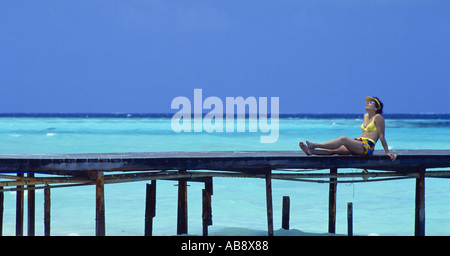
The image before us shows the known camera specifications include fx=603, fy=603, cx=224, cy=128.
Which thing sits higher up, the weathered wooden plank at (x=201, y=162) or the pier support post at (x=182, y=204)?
the weathered wooden plank at (x=201, y=162)

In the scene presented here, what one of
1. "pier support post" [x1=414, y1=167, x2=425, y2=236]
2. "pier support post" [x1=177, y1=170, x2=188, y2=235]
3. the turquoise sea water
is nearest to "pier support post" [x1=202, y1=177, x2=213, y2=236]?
"pier support post" [x1=177, y1=170, x2=188, y2=235]

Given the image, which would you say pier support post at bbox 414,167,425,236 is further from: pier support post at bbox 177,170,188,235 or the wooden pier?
pier support post at bbox 177,170,188,235

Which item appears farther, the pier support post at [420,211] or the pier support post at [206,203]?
the pier support post at [206,203]

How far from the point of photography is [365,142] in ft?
29.3

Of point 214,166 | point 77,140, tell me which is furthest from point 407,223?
point 77,140

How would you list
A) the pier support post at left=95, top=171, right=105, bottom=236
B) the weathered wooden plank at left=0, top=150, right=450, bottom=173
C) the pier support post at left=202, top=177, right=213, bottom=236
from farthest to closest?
the pier support post at left=202, top=177, right=213, bottom=236
the pier support post at left=95, top=171, right=105, bottom=236
the weathered wooden plank at left=0, top=150, right=450, bottom=173

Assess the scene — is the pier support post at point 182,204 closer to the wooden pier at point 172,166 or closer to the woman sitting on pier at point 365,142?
the wooden pier at point 172,166

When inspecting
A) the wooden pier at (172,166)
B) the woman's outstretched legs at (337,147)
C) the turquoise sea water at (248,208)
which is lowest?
the turquoise sea water at (248,208)

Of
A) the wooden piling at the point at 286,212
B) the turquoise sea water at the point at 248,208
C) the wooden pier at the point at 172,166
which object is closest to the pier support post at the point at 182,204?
the wooden pier at the point at 172,166

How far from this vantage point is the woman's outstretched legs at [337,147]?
884cm

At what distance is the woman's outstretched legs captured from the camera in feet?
29.0

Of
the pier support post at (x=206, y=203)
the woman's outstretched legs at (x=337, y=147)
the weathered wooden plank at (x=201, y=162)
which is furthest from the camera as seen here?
the pier support post at (x=206, y=203)
